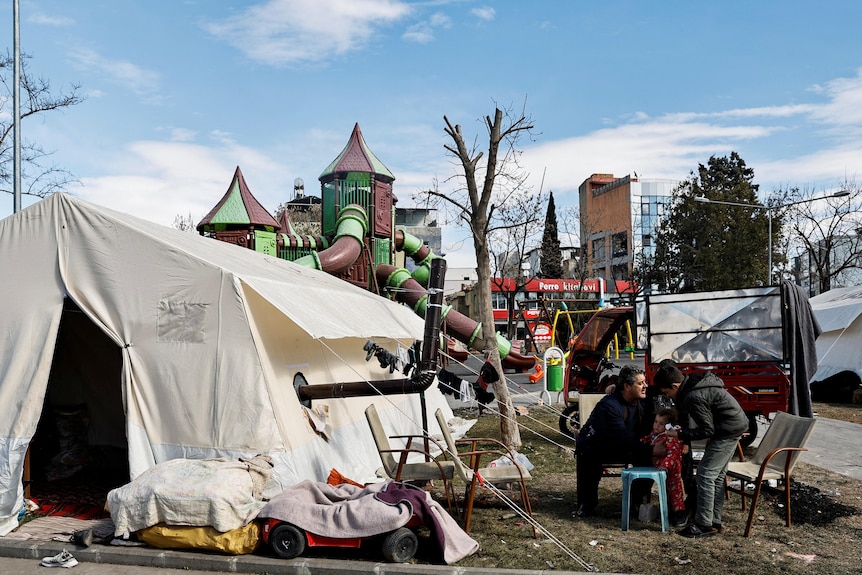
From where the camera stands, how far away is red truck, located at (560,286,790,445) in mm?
9977

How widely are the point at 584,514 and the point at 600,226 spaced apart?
60.1 m

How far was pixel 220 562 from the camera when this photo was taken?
5738 millimetres

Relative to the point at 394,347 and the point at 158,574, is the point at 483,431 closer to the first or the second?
the point at 394,347

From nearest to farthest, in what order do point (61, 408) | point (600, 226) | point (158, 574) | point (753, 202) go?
point (158, 574)
point (61, 408)
point (753, 202)
point (600, 226)

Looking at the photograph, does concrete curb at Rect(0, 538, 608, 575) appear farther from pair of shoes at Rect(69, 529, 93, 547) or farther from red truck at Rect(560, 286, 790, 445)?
red truck at Rect(560, 286, 790, 445)

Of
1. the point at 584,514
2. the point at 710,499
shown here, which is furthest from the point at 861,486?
the point at 584,514

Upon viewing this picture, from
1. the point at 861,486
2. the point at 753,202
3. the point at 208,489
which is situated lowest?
the point at 861,486

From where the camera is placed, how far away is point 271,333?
297 inches

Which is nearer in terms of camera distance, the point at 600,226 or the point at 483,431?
the point at 483,431

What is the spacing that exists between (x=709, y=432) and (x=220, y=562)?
4.26 metres

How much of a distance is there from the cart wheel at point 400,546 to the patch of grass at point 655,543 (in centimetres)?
42

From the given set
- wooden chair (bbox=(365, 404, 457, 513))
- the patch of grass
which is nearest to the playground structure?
wooden chair (bbox=(365, 404, 457, 513))

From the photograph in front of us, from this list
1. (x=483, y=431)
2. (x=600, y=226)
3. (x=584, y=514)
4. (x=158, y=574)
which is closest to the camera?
(x=158, y=574)

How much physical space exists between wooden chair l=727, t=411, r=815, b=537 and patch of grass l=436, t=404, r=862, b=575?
0.84 ft
